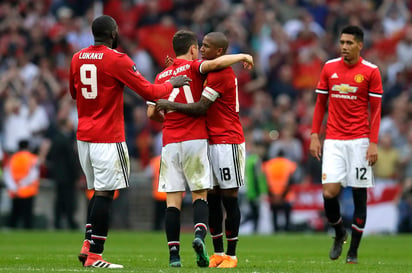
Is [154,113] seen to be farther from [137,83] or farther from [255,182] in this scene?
[255,182]

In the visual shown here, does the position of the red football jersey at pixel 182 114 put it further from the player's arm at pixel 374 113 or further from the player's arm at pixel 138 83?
the player's arm at pixel 374 113

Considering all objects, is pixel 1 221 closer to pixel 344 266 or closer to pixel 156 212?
pixel 156 212

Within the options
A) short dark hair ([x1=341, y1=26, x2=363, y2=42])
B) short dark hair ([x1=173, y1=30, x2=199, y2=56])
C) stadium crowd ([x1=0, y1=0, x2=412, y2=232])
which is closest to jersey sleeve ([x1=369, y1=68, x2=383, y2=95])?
short dark hair ([x1=341, y1=26, x2=363, y2=42])

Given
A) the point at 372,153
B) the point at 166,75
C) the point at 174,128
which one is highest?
the point at 166,75

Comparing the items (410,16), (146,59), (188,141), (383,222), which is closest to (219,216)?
(188,141)

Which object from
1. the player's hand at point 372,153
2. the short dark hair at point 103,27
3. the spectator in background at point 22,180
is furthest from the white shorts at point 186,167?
the spectator in background at point 22,180

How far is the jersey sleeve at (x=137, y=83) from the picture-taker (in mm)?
10469

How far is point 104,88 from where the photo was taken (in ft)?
34.7

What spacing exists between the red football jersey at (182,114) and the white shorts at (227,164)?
1.11ft

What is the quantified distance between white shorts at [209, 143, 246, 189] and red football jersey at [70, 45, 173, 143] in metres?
1.03

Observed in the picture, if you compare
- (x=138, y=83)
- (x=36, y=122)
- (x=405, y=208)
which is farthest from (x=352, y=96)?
(x=36, y=122)

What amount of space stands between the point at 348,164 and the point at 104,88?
3513 mm

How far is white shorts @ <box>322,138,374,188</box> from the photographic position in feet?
40.6

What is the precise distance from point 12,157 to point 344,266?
41.7 ft
